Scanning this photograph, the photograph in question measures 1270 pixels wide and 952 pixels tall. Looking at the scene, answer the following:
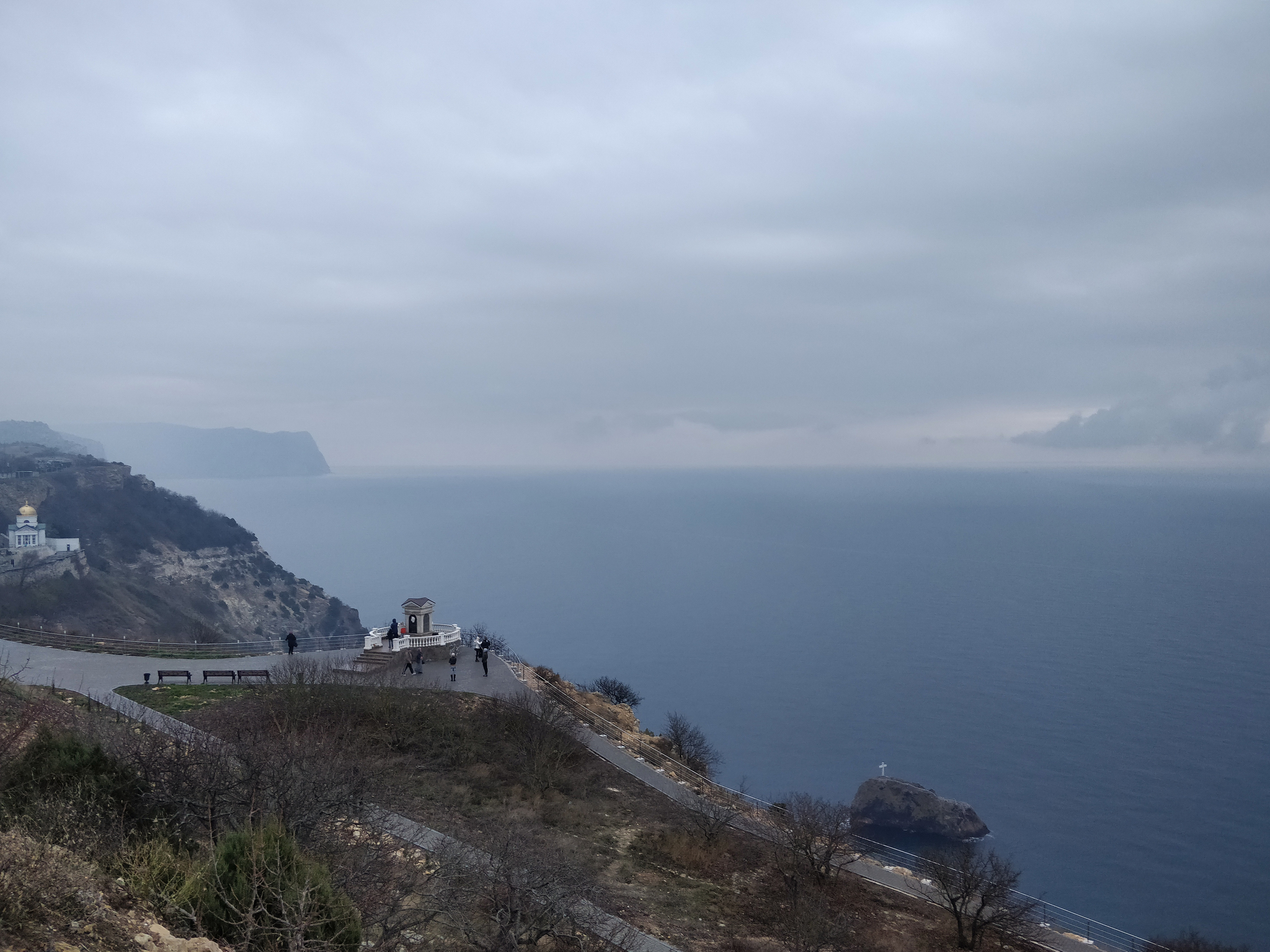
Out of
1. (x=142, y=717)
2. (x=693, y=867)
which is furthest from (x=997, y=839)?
(x=142, y=717)

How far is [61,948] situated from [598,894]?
8.76 m

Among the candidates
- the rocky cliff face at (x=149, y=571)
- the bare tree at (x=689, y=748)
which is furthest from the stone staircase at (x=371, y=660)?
the rocky cliff face at (x=149, y=571)

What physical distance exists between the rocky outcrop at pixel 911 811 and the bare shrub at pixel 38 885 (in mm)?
44415

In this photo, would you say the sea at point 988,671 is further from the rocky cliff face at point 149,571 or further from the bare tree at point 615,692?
the rocky cliff face at point 149,571

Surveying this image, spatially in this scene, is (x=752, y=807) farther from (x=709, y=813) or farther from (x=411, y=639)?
(x=411, y=639)

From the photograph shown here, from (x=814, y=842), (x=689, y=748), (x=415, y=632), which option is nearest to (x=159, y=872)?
(x=814, y=842)

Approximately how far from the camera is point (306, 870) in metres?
7.06

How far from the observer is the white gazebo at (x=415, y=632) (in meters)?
27.9

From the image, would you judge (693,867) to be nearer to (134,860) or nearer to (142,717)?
(134,860)

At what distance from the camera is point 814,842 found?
55.0 ft

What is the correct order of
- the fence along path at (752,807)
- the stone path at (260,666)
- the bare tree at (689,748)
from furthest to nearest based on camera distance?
the bare tree at (689,748), the stone path at (260,666), the fence along path at (752,807)

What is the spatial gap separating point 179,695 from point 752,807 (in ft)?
55.7

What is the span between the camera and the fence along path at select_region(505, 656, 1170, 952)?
1752 cm

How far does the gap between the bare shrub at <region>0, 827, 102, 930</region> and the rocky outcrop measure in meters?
44.4
